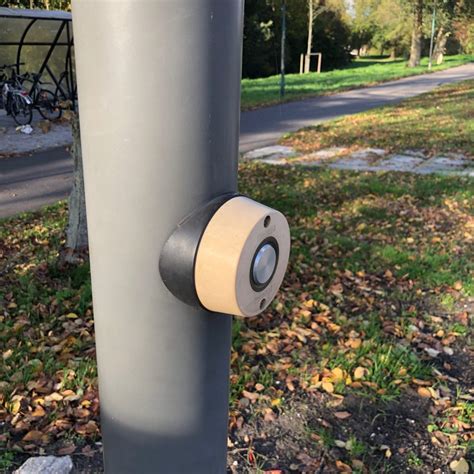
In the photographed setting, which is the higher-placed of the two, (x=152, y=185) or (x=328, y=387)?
(x=152, y=185)

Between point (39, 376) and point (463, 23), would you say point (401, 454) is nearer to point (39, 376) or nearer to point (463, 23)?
point (39, 376)

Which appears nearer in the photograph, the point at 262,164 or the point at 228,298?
the point at 228,298

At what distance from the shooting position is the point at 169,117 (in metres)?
0.83

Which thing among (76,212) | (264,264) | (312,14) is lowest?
(76,212)

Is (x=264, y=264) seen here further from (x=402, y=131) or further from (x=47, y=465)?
(x=402, y=131)

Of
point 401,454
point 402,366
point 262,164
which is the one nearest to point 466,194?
point 262,164

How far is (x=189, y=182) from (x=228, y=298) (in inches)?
7.3

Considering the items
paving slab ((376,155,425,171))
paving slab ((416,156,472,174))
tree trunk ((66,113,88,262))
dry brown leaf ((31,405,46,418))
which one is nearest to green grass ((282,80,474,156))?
paving slab ((416,156,472,174))

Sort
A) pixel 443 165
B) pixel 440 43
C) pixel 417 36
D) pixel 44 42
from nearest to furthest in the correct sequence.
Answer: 1. pixel 443 165
2. pixel 44 42
3. pixel 417 36
4. pixel 440 43

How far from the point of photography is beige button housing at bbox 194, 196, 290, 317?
86 centimetres

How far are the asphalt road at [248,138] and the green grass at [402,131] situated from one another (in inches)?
30.6

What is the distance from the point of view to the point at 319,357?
A: 3193 mm

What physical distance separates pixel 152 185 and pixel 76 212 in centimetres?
345

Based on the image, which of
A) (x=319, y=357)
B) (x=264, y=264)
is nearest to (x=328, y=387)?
(x=319, y=357)
